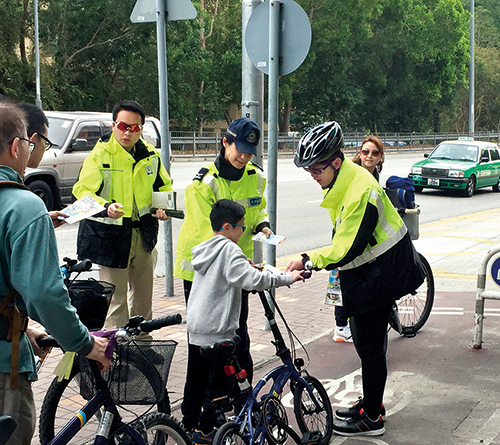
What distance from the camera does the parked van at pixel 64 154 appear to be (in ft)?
47.1

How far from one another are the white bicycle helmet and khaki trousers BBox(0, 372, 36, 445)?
219 cm

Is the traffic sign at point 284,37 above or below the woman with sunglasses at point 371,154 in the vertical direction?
above

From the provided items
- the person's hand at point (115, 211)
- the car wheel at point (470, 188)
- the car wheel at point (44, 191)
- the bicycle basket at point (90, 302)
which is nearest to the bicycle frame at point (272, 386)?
the bicycle basket at point (90, 302)

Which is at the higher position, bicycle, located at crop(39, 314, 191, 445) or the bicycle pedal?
bicycle, located at crop(39, 314, 191, 445)

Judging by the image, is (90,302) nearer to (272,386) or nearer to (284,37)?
(272,386)

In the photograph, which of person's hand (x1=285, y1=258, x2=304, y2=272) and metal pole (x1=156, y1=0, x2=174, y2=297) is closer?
person's hand (x1=285, y1=258, x2=304, y2=272)

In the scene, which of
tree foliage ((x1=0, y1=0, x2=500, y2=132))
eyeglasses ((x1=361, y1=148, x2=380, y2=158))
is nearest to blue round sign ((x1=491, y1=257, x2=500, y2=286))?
eyeglasses ((x1=361, y1=148, x2=380, y2=158))

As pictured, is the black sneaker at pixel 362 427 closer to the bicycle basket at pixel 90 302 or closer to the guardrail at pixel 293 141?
the bicycle basket at pixel 90 302

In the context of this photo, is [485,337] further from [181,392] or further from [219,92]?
[219,92]

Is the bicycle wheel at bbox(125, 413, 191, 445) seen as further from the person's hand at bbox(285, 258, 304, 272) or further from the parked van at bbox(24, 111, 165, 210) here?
the parked van at bbox(24, 111, 165, 210)

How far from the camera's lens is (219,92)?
46.1 m

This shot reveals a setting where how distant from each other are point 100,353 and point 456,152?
68.5 feet

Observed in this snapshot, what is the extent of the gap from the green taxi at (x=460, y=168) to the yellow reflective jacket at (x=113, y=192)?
1660 centimetres

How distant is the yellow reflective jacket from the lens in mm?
5207
